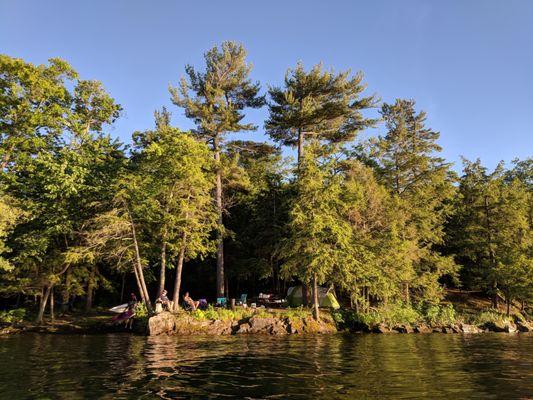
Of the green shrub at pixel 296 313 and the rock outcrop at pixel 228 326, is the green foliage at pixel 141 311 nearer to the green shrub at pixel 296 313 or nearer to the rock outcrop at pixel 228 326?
the rock outcrop at pixel 228 326

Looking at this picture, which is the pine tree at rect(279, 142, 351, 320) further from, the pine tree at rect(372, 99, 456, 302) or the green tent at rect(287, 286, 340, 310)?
the pine tree at rect(372, 99, 456, 302)

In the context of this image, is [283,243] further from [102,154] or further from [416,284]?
[102,154]

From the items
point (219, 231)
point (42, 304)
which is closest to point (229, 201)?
point (219, 231)

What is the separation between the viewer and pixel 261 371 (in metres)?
11.5

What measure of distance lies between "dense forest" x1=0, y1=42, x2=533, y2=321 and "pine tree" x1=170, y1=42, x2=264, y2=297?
0.13 meters

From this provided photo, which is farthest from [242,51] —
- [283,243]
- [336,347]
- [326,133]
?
[336,347]

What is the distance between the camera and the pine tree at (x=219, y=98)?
32844 mm

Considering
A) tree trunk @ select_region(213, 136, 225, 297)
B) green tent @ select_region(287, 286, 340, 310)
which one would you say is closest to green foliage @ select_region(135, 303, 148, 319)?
tree trunk @ select_region(213, 136, 225, 297)

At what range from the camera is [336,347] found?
17.5 metres

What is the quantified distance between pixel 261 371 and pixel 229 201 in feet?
75.8

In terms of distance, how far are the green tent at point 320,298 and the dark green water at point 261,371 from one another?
45.1 feet

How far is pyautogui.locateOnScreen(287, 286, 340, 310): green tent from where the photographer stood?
1253 inches

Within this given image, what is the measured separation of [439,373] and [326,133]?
26.2m

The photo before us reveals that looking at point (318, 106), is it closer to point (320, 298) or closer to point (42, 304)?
point (320, 298)
